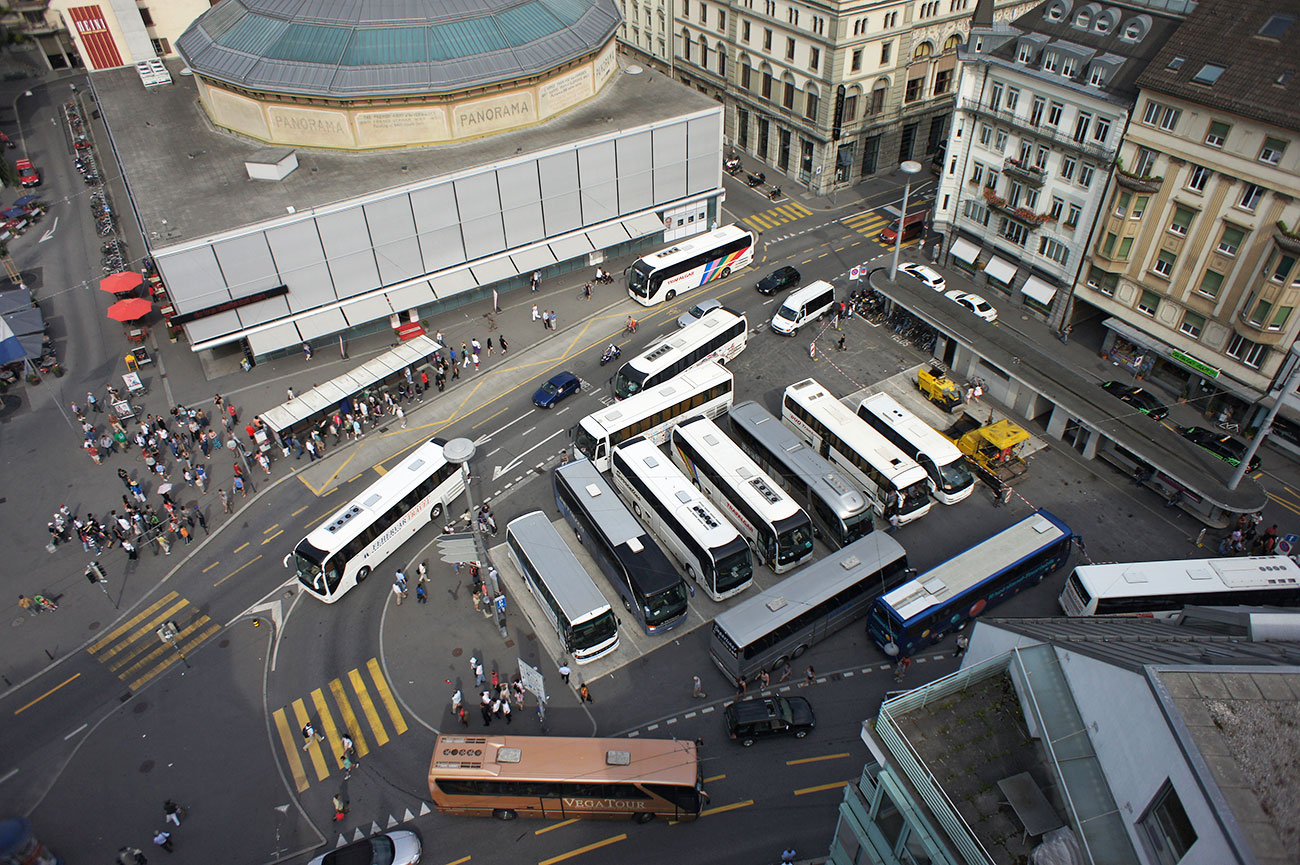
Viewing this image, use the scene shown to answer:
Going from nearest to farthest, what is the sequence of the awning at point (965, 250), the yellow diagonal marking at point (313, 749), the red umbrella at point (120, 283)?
the yellow diagonal marking at point (313, 749) → the awning at point (965, 250) → the red umbrella at point (120, 283)

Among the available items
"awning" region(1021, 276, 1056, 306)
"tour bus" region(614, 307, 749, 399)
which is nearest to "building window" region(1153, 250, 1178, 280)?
"awning" region(1021, 276, 1056, 306)

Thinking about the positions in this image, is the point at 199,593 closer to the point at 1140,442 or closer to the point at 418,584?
the point at 418,584

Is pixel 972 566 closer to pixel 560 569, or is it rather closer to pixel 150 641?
pixel 560 569

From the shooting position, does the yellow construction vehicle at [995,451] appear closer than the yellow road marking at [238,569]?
No

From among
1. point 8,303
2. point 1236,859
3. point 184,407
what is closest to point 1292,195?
point 1236,859

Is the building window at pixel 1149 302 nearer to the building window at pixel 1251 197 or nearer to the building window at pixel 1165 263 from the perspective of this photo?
the building window at pixel 1165 263

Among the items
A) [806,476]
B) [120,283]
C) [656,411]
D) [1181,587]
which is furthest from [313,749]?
[120,283]

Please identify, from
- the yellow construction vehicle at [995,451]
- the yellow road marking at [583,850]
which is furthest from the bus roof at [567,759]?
the yellow construction vehicle at [995,451]
